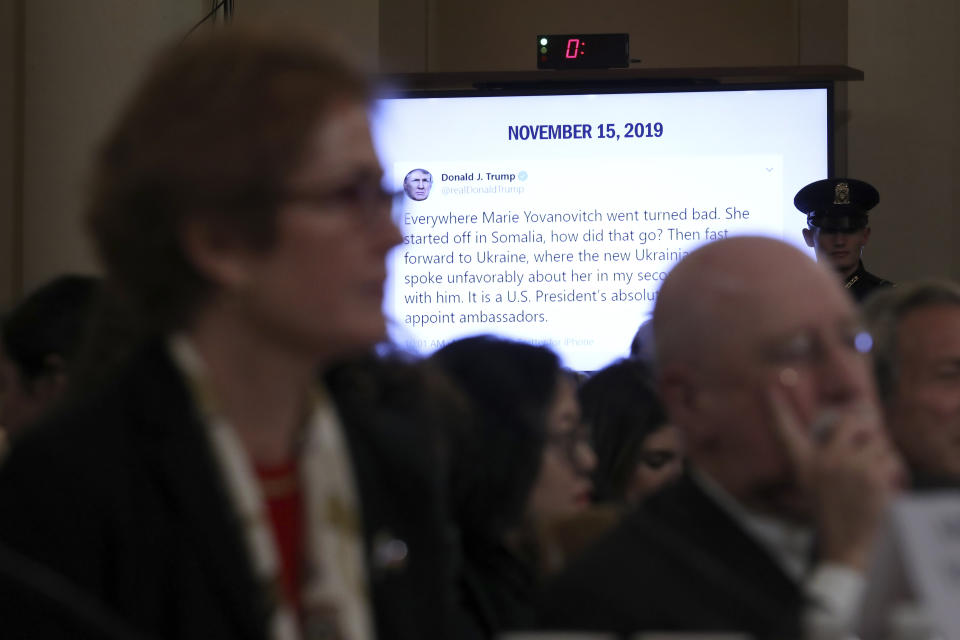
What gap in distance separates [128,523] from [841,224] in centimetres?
502

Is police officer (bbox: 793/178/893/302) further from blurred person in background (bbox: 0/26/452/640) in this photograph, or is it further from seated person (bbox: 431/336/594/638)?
blurred person in background (bbox: 0/26/452/640)

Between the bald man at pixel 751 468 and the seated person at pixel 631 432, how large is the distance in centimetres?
108

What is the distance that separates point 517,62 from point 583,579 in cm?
846

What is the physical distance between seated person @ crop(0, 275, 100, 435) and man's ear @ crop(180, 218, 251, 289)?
4.15 ft

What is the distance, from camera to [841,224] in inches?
226

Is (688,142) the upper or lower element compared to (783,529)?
upper

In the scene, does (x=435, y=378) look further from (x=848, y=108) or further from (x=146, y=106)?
(x=848, y=108)

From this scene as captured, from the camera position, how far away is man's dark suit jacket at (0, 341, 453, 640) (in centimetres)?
113

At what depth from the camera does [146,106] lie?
124cm

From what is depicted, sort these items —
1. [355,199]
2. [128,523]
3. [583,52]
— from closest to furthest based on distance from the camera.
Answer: [128,523]
[355,199]
[583,52]

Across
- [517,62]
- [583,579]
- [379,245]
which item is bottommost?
[583,579]

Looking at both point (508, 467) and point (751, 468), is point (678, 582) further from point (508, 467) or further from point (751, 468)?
point (508, 467)

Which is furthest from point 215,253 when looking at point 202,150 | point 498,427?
point 498,427

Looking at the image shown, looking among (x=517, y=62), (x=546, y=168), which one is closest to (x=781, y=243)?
(x=546, y=168)
